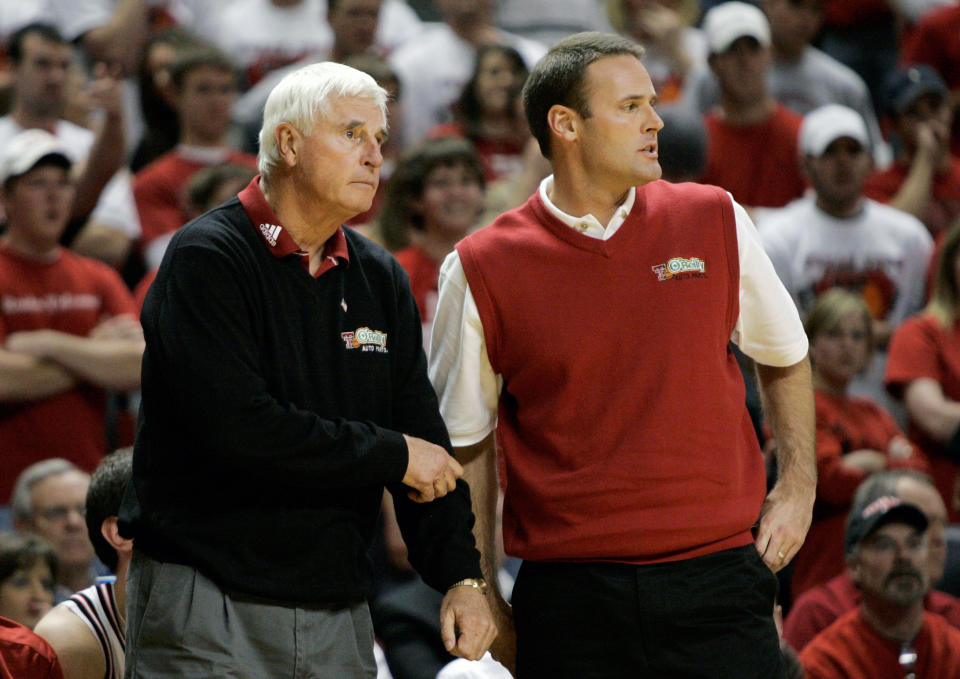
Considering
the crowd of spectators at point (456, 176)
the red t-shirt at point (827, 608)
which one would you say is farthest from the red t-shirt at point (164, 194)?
the red t-shirt at point (827, 608)

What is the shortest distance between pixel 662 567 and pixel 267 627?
0.83 meters

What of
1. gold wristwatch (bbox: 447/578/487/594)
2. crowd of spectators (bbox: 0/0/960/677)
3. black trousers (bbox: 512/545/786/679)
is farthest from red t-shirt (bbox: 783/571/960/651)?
gold wristwatch (bbox: 447/578/487/594)

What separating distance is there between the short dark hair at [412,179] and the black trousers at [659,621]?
3312 millimetres

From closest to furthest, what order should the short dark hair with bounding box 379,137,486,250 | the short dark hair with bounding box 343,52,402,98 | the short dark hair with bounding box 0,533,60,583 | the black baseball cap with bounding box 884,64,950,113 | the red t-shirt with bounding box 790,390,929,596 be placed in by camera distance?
the short dark hair with bounding box 0,533,60,583 < the red t-shirt with bounding box 790,390,929,596 < the short dark hair with bounding box 379,137,486,250 < the short dark hair with bounding box 343,52,402,98 < the black baseball cap with bounding box 884,64,950,113

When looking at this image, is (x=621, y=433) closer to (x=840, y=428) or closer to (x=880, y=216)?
(x=840, y=428)

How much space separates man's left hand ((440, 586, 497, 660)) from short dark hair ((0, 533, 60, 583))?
1.92m

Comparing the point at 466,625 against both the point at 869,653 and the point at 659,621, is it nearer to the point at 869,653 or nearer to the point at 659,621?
the point at 659,621

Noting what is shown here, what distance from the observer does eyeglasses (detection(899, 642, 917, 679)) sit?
4.90 m

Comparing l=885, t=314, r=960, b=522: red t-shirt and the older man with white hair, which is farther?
l=885, t=314, r=960, b=522: red t-shirt

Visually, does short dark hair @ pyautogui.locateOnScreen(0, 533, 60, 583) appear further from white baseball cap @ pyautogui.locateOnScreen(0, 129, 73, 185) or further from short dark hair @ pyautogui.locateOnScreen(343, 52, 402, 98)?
short dark hair @ pyautogui.locateOnScreen(343, 52, 402, 98)

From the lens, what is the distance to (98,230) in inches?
263

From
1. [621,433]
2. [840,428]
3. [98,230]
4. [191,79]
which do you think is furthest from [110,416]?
[621,433]

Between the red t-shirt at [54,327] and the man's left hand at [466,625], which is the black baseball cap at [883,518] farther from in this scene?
the red t-shirt at [54,327]

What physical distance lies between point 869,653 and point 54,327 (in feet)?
11.2
